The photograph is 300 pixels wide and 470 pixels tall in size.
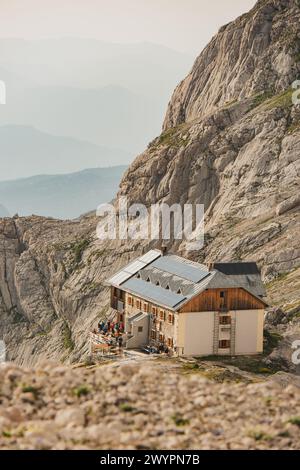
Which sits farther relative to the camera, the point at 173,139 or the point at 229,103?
the point at 173,139

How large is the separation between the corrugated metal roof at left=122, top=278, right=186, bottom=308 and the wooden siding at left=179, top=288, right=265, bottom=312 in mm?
1226

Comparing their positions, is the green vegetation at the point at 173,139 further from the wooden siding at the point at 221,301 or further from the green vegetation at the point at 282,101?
the wooden siding at the point at 221,301

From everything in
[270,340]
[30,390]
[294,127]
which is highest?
[294,127]

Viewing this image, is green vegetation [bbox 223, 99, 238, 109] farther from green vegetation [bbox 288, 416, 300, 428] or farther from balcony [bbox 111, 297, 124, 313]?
green vegetation [bbox 288, 416, 300, 428]

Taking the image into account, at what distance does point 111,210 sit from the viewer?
7426 inches

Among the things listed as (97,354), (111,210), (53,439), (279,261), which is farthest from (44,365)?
(111,210)

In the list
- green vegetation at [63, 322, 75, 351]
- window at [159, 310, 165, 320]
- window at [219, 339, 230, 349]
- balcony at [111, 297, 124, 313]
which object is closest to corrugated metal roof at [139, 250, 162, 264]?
balcony at [111, 297, 124, 313]

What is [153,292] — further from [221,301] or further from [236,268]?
[236,268]

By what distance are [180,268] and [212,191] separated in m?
68.7

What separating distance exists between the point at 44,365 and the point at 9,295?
143 meters

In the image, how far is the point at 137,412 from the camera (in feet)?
146

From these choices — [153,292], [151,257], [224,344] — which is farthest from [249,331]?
[151,257]

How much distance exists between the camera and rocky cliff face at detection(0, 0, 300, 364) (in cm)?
15300
